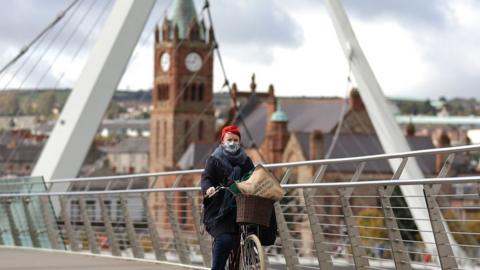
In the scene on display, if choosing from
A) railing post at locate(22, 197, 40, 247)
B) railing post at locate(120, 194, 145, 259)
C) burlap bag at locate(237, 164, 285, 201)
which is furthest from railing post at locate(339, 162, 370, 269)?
railing post at locate(22, 197, 40, 247)

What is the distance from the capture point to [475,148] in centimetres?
741

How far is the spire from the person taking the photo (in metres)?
149

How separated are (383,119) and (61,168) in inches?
227

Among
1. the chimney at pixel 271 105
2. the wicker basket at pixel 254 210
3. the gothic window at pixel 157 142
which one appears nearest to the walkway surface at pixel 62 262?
the wicker basket at pixel 254 210

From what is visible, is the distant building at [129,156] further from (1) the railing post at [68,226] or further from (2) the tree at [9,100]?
(1) the railing post at [68,226]

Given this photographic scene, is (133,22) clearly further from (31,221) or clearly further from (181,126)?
(181,126)

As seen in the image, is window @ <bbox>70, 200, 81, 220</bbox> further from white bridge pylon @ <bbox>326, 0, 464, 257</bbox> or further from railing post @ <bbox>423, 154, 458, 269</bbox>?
railing post @ <bbox>423, 154, 458, 269</bbox>

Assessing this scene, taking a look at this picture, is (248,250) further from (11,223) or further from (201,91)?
(201,91)

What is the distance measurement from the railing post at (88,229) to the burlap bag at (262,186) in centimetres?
703

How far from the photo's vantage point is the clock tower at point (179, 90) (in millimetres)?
147500

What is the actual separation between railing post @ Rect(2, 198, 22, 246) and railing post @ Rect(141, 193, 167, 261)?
4306 millimetres

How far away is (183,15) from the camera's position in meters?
150

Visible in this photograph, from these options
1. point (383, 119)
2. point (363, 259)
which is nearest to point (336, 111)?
point (383, 119)

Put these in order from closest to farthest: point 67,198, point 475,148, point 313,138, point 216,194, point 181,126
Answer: point 475,148, point 216,194, point 67,198, point 313,138, point 181,126
